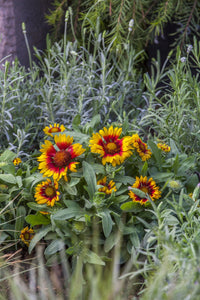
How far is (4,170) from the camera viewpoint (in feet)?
6.34

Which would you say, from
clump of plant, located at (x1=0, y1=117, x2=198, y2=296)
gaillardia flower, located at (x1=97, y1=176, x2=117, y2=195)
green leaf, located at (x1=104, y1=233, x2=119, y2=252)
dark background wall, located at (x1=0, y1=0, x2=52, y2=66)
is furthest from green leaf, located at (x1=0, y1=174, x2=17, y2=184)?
dark background wall, located at (x1=0, y1=0, x2=52, y2=66)

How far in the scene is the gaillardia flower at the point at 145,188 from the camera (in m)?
1.68

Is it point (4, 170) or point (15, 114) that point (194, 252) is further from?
point (15, 114)

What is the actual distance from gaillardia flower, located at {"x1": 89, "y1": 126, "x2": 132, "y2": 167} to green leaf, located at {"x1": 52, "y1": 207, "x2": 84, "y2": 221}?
0.76ft

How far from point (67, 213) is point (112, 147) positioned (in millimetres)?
339

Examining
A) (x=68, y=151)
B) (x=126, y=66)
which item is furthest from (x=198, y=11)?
(x=68, y=151)

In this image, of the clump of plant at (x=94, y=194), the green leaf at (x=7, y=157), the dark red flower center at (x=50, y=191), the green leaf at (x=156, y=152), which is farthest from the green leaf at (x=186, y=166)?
the green leaf at (x=7, y=157)

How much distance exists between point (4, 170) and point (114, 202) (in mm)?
575

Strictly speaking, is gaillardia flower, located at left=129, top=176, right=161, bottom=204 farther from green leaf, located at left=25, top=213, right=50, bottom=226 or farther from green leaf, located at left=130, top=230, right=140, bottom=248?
green leaf, located at left=25, top=213, right=50, bottom=226

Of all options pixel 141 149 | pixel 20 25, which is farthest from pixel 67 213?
pixel 20 25

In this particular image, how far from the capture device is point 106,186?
176 centimetres

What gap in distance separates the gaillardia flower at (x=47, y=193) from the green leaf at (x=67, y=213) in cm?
6

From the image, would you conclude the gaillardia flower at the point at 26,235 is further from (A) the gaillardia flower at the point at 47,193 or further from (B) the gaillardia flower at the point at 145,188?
(B) the gaillardia flower at the point at 145,188

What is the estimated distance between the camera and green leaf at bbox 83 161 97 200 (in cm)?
170
